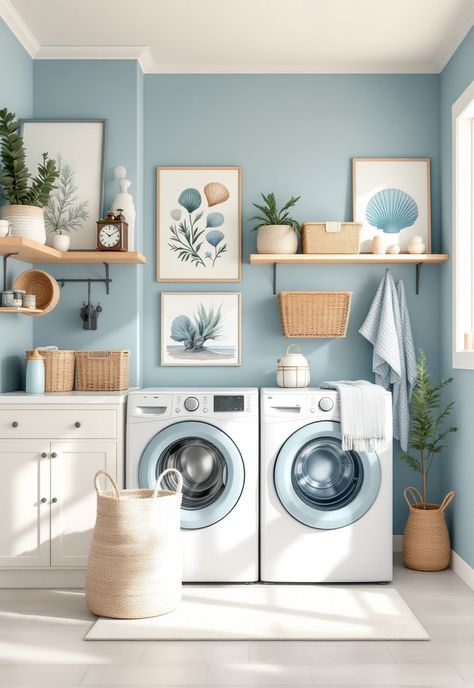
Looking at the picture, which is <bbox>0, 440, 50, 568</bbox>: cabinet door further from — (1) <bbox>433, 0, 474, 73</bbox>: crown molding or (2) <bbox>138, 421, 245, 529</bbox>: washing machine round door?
(1) <bbox>433, 0, 474, 73</bbox>: crown molding

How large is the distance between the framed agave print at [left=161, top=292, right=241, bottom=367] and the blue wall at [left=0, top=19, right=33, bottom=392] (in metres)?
0.74

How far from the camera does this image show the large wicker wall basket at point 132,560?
3.03 meters

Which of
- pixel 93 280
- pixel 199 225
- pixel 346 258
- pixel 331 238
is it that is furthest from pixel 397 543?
pixel 93 280

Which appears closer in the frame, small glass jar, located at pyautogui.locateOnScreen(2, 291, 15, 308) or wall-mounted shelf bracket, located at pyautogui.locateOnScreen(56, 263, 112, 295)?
small glass jar, located at pyautogui.locateOnScreen(2, 291, 15, 308)

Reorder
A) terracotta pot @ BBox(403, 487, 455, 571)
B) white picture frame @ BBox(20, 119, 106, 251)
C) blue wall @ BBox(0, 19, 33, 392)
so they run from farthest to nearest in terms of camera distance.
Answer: white picture frame @ BBox(20, 119, 106, 251) → terracotta pot @ BBox(403, 487, 455, 571) → blue wall @ BBox(0, 19, 33, 392)

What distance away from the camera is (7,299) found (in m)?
3.49

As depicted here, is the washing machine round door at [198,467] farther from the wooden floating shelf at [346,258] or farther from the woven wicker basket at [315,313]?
the wooden floating shelf at [346,258]

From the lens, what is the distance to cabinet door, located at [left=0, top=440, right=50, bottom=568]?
3.44 m

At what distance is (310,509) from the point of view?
351 centimetres

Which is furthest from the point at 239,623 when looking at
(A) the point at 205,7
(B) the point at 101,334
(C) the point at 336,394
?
(A) the point at 205,7

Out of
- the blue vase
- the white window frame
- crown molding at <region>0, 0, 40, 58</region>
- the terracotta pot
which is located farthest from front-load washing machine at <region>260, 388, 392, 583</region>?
crown molding at <region>0, 0, 40, 58</region>

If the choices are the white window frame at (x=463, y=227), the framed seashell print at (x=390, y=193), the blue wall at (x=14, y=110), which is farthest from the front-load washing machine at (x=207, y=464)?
the framed seashell print at (x=390, y=193)

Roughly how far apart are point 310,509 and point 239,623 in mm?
697

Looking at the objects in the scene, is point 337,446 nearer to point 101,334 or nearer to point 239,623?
point 239,623
